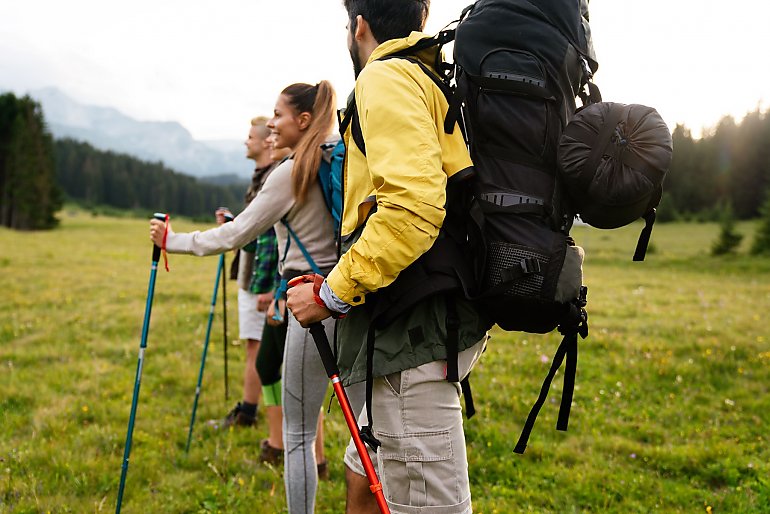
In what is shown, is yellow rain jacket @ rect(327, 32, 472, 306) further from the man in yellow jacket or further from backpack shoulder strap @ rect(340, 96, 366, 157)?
backpack shoulder strap @ rect(340, 96, 366, 157)

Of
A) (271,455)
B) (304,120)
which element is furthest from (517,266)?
(271,455)

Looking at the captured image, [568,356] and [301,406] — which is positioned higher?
[568,356]

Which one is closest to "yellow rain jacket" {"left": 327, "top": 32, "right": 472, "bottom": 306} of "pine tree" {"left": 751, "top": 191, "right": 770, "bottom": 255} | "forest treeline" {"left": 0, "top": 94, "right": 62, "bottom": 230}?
"pine tree" {"left": 751, "top": 191, "right": 770, "bottom": 255}

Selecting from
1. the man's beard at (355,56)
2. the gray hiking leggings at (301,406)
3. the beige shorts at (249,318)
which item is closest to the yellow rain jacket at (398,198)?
the man's beard at (355,56)

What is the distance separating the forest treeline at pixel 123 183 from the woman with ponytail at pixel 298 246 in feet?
405

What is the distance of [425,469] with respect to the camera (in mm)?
2455

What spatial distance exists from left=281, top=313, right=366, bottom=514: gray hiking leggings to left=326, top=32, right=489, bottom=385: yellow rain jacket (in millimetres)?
1084

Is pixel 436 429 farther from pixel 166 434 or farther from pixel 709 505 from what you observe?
pixel 166 434

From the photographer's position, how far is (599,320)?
12250 mm

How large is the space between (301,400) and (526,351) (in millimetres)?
6492

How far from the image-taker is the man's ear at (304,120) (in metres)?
4.16

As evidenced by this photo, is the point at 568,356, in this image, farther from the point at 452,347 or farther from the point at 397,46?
the point at 397,46

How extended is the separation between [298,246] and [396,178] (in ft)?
5.76

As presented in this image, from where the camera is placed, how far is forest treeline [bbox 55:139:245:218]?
4882 inches
